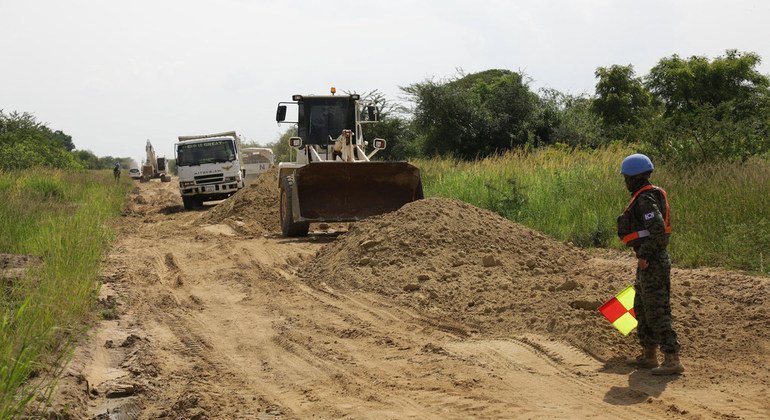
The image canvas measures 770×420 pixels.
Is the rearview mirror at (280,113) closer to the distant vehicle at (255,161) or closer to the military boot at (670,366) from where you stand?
the military boot at (670,366)

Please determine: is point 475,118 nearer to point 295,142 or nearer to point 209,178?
point 209,178

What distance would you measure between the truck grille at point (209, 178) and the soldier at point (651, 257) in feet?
77.3

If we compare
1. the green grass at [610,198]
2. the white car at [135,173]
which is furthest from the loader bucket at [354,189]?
the white car at [135,173]

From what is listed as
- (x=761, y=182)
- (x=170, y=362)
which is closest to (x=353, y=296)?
(x=170, y=362)

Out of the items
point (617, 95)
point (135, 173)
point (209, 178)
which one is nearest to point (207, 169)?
point (209, 178)

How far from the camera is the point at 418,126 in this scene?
3378cm

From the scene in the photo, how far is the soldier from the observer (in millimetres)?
6391

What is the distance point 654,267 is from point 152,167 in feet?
192

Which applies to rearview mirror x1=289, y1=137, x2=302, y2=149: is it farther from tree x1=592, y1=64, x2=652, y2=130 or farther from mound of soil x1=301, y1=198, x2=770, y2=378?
tree x1=592, y1=64, x2=652, y2=130

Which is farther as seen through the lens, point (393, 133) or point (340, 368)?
point (393, 133)

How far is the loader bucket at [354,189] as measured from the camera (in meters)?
16.0

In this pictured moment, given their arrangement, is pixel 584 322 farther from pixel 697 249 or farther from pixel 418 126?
pixel 418 126

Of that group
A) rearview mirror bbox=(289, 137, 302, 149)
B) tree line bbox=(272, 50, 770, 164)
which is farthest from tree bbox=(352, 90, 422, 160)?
rearview mirror bbox=(289, 137, 302, 149)

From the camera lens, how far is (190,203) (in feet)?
96.7
